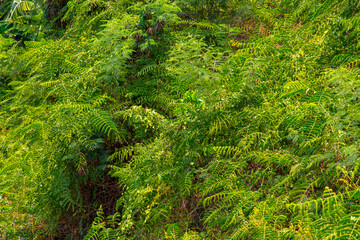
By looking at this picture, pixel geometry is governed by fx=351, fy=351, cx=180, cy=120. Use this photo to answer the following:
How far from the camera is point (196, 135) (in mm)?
2746

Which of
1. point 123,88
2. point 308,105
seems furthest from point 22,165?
point 308,105

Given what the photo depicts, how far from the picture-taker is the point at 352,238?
1.50 metres

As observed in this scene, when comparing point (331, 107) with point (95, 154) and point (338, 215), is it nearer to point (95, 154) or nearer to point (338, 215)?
point (338, 215)

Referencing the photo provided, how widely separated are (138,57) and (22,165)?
173 centimetres

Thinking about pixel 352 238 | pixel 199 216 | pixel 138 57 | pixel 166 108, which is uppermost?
pixel 352 238

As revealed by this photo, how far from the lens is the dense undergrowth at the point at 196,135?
7.05ft

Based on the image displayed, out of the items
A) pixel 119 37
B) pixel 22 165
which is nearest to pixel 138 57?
pixel 119 37

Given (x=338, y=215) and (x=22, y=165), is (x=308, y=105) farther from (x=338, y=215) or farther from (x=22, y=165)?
(x=22, y=165)

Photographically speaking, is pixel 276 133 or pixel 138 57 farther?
pixel 138 57

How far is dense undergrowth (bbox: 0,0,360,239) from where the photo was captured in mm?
2148

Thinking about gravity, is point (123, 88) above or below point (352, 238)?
below

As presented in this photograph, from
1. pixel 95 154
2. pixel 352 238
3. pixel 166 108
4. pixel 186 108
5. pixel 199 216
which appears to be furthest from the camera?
pixel 166 108

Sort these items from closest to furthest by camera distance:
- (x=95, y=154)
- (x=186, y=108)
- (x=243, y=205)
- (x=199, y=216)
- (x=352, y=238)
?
(x=352, y=238) < (x=243, y=205) < (x=199, y=216) < (x=186, y=108) < (x=95, y=154)

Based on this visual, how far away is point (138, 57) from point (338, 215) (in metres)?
2.99
